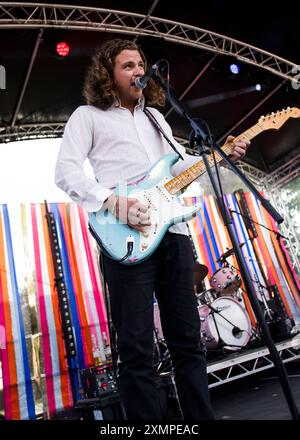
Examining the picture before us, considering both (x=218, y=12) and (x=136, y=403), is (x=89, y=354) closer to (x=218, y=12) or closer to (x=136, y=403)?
(x=136, y=403)

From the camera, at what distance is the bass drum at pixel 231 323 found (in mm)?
4781

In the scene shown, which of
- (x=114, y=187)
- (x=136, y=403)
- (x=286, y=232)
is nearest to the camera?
(x=136, y=403)

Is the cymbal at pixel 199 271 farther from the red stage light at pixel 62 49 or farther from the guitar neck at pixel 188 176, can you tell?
the red stage light at pixel 62 49

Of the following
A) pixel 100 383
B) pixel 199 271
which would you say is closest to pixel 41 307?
pixel 100 383

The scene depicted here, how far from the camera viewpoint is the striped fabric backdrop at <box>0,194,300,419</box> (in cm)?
526

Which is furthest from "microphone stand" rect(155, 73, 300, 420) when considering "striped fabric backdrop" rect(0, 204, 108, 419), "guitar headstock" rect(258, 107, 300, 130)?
"striped fabric backdrop" rect(0, 204, 108, 419)

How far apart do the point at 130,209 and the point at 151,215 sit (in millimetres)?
154

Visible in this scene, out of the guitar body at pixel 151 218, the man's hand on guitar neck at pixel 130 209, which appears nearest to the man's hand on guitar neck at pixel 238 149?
the guitar body at pixel 151 218

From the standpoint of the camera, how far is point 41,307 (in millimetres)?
5746

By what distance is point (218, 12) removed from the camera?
Result: 16.8 ft

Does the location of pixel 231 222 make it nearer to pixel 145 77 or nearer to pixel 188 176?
pixel 188 176

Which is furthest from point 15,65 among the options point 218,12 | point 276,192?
point 276,192

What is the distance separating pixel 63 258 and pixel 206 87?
394 cm

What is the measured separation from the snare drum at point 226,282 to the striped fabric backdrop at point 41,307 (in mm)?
2018
